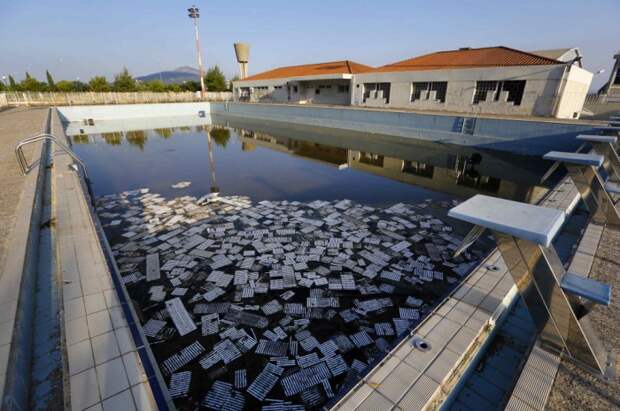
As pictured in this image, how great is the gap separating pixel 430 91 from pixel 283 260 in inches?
764

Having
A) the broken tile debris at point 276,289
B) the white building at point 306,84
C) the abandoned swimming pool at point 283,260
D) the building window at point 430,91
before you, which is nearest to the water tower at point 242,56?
the white building at point 306,84

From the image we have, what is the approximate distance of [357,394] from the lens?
6.32 feet

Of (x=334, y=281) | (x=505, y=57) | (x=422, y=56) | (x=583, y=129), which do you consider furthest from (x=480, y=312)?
(x=422, y=56)

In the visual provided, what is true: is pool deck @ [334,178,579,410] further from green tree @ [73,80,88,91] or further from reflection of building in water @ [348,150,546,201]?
green tree @ [73,80,88,91]

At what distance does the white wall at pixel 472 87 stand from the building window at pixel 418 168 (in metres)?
9.71

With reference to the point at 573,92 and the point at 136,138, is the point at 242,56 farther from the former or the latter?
the point at 573,92

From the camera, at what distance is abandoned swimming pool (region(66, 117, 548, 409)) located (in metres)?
3.03

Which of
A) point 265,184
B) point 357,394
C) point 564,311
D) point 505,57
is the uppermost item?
point 505,57

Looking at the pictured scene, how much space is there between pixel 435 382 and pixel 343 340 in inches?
58.0

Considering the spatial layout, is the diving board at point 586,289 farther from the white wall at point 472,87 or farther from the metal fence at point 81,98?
the metal fence at point 81,98

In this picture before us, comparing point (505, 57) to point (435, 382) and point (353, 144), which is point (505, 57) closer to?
point (353, 144)

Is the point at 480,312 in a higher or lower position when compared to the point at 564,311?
lower

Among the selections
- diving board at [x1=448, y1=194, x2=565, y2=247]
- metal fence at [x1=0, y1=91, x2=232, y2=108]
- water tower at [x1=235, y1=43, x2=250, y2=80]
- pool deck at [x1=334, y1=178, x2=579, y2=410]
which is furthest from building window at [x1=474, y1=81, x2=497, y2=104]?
water tower at [x1=235, y1=43, x2=250, y2=80]

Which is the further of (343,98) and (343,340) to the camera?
(343,98)
